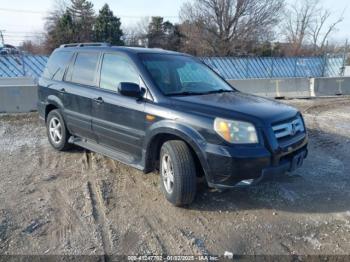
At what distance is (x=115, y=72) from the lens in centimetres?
455

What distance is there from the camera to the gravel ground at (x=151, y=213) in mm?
3164

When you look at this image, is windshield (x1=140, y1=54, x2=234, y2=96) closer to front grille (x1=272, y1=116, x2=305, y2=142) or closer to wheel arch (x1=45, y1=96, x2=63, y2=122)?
front grille (x1=272, y1=116, x2=305, y2=142)

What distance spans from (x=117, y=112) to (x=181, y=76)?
1044 millimetres

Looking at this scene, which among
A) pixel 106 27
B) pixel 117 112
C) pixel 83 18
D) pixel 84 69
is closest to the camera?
pixel 117 112

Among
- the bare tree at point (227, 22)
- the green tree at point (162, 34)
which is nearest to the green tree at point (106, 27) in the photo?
→ the green tree at point (162, 34)

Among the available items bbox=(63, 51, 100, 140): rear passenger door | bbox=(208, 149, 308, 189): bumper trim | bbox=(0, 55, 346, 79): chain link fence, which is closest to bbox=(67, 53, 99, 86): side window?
bbox=(63, 51, 100, 140): rear passenger door

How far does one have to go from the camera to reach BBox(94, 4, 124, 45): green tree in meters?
42.3

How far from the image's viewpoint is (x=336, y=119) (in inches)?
365

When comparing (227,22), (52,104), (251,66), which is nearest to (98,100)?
(52,104)

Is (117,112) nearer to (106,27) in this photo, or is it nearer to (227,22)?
(227,22)

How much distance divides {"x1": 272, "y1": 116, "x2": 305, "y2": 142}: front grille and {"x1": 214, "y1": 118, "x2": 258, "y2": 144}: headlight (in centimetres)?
32

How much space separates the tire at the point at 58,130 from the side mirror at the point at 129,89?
7.06 feet

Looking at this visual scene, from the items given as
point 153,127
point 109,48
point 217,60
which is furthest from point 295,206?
point 217,60

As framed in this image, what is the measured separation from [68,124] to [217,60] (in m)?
19.0
